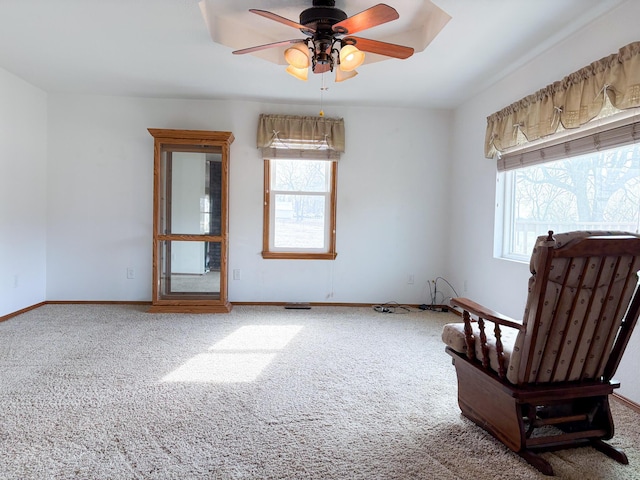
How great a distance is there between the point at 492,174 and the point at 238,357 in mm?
2881

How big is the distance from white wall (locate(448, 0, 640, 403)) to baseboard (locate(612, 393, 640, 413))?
3 cm

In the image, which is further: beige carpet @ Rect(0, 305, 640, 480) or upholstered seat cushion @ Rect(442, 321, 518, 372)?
upholstered seat cushion @ Rect(442, 321, 518, 372)

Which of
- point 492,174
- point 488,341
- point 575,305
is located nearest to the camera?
point 575,305

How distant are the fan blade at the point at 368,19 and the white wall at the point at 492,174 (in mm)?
1410

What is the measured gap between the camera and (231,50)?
2.94 m

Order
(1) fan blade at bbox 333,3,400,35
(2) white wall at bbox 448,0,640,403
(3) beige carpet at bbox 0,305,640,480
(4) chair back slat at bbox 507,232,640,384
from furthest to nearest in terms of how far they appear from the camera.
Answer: (2) white wall at bbox 448,0,640,403 → (1) fan blade at bbox 333,3,400,35 → (3) beige carpet at bbox 0,305,640,480 → (4) chair back slat at bbox 507,232,640,384

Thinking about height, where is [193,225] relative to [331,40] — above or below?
below

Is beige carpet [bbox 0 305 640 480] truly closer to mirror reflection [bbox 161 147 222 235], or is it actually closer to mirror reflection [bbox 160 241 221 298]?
mirror reflection [bbox 160 241 221 298]

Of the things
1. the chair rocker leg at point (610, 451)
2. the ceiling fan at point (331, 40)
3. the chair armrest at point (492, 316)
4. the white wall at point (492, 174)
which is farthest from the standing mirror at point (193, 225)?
the chair rocker leg at point (610, 451)

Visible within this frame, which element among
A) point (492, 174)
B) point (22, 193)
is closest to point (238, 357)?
point (492, 174)

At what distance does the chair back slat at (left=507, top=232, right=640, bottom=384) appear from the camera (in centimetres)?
136

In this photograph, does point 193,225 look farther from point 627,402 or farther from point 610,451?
point 627,402

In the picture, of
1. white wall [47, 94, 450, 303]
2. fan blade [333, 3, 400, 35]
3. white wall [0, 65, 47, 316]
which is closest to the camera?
fan blade [333, 3, 400, 35]

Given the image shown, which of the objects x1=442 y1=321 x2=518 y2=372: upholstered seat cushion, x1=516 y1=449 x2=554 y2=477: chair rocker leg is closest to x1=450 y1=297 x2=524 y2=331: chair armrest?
x1=442 y1=321 x2=518 y2=372: upholstered seat cushion
